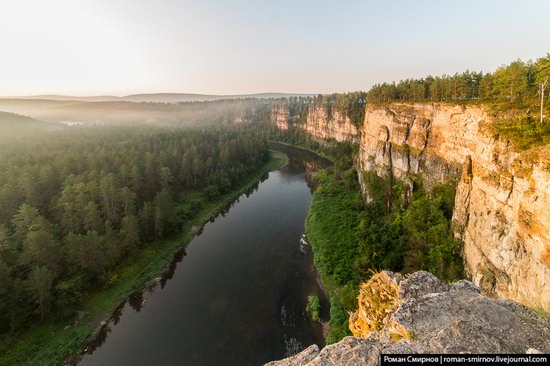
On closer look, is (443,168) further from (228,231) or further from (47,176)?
(47,176)

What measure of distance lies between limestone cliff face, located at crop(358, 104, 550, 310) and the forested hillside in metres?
41.0

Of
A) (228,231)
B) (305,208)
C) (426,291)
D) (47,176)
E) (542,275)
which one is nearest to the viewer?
(426,291)

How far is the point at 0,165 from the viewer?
A: 2188 inches

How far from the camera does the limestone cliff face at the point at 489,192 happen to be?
16.8 m

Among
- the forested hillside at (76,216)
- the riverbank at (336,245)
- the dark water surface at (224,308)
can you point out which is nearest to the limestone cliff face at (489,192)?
the riverbank at (336,245)

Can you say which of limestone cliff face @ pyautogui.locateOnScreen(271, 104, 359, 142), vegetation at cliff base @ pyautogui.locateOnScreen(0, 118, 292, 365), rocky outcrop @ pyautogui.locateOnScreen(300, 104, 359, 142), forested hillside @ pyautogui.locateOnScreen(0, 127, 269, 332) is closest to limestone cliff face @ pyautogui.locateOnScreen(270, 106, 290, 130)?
limestone cliff face @ pyautogui.locateOnScreen(271, 104, 359, 142)

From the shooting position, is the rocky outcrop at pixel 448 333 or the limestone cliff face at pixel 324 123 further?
the limestone cliff face at pixel 324 123

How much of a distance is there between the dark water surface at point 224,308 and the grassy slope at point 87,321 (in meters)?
1.57

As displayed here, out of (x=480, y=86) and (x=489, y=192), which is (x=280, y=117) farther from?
(x=489, y=192)

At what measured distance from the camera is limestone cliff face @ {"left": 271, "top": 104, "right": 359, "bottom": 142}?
11937 cm

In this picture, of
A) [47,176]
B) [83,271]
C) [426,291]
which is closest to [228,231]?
[83,271]

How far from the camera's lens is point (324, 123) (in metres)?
140

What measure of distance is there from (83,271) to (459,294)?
4019cm

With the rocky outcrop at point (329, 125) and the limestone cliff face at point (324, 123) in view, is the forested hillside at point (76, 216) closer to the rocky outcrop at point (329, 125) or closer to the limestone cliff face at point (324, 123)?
the rocky outcrop at point (329, 125)
